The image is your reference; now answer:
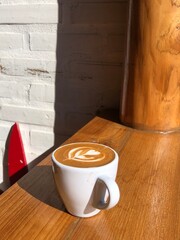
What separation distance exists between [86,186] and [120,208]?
0.06 metres

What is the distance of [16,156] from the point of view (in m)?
0.83

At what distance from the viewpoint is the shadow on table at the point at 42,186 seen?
0.31m

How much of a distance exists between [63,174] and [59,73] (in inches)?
20.0

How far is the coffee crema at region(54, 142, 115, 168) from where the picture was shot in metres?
0.28

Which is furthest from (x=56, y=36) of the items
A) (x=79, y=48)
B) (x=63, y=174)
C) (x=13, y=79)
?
(x=63, y=174)

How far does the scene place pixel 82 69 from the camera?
2.35 ft

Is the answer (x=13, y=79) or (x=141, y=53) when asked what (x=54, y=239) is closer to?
(x=141, y=53)

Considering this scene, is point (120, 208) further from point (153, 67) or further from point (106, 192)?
point (153, 67)

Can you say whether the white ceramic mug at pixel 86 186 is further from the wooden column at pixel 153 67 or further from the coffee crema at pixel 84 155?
the wooden column at pixel 153 67

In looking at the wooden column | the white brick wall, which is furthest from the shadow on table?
the white brick wall

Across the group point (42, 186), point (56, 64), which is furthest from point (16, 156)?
point (42, 186)

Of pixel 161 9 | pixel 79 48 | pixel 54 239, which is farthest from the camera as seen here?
pixel 79 48

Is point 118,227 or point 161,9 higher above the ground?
point 161,9

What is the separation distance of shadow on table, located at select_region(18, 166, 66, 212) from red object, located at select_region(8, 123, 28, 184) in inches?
17.7
